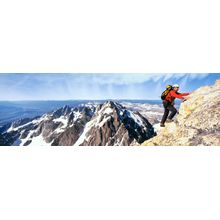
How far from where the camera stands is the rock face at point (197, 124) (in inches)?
280

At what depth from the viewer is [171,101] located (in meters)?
7.32

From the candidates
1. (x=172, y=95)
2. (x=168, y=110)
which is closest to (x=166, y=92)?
(x=172, y=95)

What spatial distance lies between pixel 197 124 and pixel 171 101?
0.56m

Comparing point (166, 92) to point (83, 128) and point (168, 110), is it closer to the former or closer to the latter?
point (168, 110)

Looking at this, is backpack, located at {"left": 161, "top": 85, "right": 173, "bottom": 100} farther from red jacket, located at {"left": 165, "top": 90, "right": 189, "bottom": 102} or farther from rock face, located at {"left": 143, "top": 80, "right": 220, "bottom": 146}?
rock face, located at {"left": 143, "top": 80, "right": 220, "bottom": 146}

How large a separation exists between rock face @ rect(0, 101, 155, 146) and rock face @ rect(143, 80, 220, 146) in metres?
0.28

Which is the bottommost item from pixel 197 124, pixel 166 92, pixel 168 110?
pixel 197 124

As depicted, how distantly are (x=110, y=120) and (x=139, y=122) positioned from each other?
1.63 ft

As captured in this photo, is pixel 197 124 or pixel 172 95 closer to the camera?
pixel 197 124

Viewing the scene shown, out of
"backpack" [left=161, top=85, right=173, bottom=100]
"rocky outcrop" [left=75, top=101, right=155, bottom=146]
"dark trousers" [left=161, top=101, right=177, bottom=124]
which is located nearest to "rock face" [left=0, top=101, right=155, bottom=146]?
"rocky outcrop" [left=75, top=101, right=155, bottom=146]

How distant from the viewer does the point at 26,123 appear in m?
7.43

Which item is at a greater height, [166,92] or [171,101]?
[166,92]

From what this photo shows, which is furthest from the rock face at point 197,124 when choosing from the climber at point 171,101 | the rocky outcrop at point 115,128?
the rocky outcrop at point 115,128
